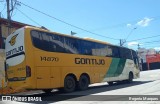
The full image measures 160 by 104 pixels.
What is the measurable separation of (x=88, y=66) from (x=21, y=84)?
5572mm

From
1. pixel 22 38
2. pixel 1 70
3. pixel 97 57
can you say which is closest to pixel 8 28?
pixel 1 70

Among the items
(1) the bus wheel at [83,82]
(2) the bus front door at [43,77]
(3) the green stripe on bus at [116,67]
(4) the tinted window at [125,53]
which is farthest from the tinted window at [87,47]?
(4) the tinted window at [125,53]

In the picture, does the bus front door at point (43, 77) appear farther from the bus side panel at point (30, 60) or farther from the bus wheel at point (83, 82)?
the bus wheel at point (83, 82)

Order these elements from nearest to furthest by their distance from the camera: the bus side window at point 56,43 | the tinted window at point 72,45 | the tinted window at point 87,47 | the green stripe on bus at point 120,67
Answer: the bus side window at point 56,43 < the tinted window at point 72,45 < the tinted window at point 87,47 < the green stripe on bus at point 120,67

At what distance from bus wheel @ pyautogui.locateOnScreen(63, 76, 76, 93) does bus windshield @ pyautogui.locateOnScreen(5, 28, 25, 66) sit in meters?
3.13

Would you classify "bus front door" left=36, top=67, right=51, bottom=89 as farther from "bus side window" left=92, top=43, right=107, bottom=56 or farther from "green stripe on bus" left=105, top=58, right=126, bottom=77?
"green stripe on bus" left=105, top=58, right=126, bottom=77

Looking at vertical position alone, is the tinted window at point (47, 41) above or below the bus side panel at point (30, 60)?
above

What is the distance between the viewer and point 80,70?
58.6ft

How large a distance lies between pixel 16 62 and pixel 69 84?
348 centimetres

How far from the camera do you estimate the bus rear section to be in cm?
1430

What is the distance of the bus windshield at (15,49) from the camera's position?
47.6 ft

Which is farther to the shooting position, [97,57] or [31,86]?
[97,57]

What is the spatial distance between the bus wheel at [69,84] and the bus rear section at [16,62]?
2.87 m

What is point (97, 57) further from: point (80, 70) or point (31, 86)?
point (31, 86)
